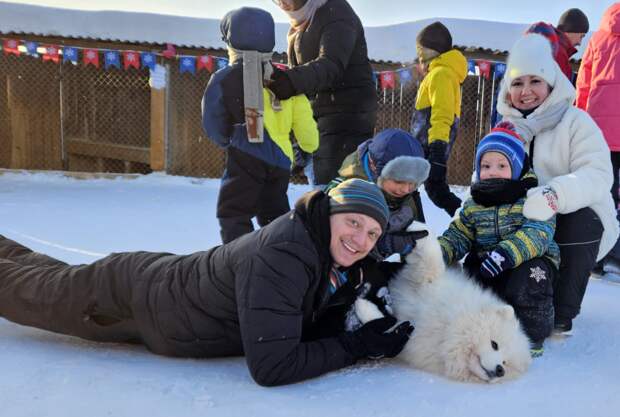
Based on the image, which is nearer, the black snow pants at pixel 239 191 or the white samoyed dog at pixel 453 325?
the white samoyed dog at pixel 453 325

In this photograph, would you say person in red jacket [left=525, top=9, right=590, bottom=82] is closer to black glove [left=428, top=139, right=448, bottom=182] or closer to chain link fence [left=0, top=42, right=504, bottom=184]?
black glove [left=428, top=139, right=448, bottom=182]

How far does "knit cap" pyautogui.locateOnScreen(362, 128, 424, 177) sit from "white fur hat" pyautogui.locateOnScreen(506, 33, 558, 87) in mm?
732

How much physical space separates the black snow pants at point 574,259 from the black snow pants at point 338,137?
1.19 m

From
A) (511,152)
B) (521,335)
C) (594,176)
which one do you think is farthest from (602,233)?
(521,335)

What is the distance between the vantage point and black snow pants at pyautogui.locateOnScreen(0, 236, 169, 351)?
1905 mm

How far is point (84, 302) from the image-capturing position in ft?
6.25

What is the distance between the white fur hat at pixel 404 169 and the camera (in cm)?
220

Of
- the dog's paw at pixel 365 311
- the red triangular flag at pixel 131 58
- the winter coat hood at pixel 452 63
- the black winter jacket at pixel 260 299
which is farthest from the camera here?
the red triangular flag at pixel 131 58

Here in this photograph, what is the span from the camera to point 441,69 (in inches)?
154

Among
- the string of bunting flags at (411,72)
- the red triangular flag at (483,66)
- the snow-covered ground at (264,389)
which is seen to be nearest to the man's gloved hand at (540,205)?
the snow-covered ground at (264,389)

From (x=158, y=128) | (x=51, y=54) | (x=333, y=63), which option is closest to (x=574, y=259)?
(x=333, y=63)

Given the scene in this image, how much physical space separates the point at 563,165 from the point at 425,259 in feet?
3.19

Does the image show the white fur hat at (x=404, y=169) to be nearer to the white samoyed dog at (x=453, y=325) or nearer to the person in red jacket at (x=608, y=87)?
the white samoyed dog at (x=453, y=325)

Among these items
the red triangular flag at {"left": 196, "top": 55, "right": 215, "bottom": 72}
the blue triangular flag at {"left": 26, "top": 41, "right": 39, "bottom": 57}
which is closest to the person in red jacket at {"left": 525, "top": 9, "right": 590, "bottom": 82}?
the red triangular flag at {"left": 196, "top": 55, "right": 215, "bottom": 72}
